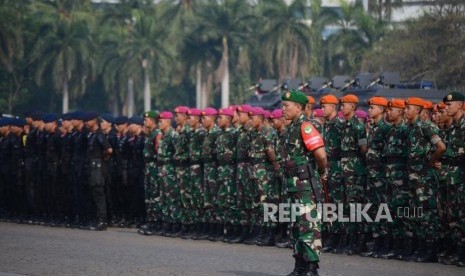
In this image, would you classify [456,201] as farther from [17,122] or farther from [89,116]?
[17,122]

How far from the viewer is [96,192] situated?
2175 centimetres

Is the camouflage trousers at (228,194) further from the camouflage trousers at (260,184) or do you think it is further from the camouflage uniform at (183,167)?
the camouflage uniform at (183,167)

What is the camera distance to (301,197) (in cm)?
1295

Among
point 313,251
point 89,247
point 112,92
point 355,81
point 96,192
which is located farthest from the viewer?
point 112,92

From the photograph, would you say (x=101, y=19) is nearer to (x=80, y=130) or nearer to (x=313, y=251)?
(x=80, y=130)

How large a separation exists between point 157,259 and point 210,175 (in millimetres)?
3916

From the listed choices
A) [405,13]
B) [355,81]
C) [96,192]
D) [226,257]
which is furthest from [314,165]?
[405,13]

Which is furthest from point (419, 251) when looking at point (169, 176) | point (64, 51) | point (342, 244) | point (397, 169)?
point (64, 51)

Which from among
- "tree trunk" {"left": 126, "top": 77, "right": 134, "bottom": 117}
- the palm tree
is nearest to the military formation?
the palm tree

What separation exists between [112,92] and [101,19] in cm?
525

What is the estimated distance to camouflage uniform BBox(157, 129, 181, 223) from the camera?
19.8 metres

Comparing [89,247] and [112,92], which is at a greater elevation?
[112,92]

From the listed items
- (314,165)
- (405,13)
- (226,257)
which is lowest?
(226,257)

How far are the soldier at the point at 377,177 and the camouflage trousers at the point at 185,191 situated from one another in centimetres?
395
